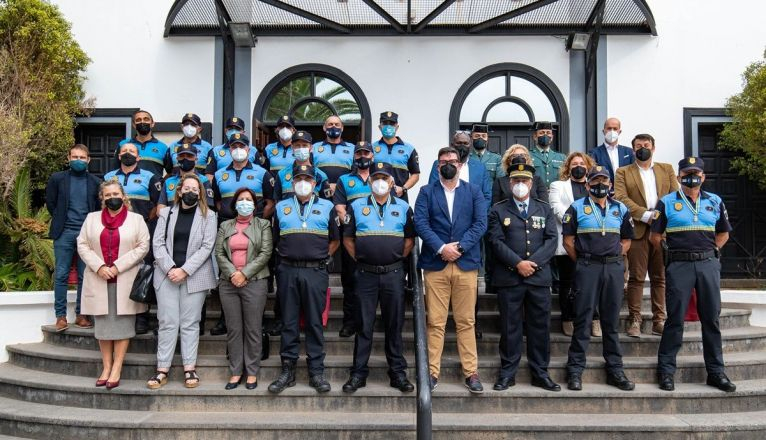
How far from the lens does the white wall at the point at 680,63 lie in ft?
28.9

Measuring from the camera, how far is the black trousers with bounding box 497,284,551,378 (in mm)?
5082

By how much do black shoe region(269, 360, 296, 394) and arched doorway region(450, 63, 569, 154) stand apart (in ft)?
16.5

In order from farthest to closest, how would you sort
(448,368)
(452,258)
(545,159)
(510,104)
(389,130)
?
(510,104) < (545,159) < (389,130) < (448,368) < (452,258)

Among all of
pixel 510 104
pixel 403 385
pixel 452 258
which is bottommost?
pixel 403 385

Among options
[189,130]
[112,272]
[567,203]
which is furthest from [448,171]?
[189,130]

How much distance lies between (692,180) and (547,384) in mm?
2234

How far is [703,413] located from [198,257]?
15.0ft

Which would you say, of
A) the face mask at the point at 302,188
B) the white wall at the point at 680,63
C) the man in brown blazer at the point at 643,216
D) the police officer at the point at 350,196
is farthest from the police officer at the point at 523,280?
the white wall at the point at 680,63

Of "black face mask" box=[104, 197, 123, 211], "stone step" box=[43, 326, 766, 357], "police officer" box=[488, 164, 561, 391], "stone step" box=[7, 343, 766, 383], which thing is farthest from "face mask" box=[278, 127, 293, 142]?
"police officer" box=[488, 164, 561, 391]

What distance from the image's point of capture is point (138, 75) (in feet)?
29.4

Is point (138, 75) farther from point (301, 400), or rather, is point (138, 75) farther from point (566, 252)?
point (566, 252)

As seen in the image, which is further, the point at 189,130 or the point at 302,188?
the point at 189,130

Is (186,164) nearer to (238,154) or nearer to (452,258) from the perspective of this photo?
(238,154)

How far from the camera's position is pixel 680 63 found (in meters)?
8.84
